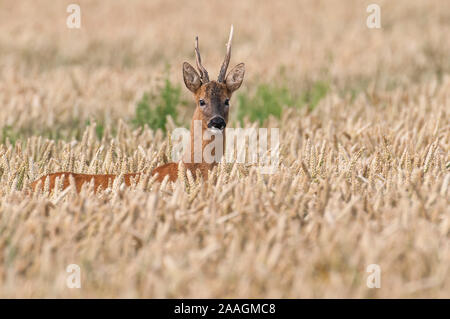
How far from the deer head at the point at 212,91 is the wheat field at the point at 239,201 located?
0.45m

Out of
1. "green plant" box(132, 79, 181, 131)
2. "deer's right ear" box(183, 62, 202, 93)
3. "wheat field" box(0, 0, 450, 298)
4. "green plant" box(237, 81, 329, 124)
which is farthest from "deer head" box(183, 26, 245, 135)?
"green plant" box(237, 81, 329, 124)

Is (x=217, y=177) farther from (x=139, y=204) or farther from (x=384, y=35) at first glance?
(x=384, y=35)

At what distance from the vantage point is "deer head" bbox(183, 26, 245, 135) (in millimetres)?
5887

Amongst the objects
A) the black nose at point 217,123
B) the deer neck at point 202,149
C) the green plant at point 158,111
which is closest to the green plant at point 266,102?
the green plant at point 158,111

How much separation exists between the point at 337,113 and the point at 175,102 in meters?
2.25

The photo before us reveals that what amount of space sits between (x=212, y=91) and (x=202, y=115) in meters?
0.23

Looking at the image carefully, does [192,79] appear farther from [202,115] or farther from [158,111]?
[158,111]

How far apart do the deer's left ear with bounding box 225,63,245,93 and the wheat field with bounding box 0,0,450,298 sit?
0.81 meters

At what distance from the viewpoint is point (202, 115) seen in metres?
6.04

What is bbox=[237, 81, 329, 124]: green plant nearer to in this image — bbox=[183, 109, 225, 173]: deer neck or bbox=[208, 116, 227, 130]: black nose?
bbox=[183, 109, 225, 173]: deer neck

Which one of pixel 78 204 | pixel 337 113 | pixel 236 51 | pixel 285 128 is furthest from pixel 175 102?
pixel 236 51

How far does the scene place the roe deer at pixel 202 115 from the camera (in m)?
5.57

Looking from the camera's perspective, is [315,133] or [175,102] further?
[175,102]
